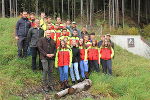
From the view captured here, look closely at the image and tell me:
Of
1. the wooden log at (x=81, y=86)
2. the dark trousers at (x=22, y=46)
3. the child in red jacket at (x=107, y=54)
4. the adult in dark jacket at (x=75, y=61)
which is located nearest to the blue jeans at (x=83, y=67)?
the adult in dark jacket at (x=75, y=61)

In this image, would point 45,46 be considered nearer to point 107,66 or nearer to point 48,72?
point 48,72

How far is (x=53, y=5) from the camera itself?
3644 cm

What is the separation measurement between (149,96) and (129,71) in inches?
129

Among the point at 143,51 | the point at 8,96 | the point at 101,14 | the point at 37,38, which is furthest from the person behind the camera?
the point at 101,14

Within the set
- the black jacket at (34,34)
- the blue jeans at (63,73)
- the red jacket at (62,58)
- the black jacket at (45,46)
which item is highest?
the black jacket at (34,34)

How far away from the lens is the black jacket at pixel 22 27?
1062 centimetres

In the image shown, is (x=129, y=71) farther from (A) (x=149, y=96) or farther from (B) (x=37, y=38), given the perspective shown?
(B) (x=37, y=38)

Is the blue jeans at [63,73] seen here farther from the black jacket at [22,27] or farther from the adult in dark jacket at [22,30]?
the black jacket at [22,27]

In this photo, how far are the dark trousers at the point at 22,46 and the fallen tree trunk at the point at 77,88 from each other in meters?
2.77

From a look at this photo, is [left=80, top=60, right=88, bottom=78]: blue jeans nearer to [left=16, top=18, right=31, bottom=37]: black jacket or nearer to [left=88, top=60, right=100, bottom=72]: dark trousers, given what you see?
[left=88, top=60, right=100, bottom=72]: dark trousers

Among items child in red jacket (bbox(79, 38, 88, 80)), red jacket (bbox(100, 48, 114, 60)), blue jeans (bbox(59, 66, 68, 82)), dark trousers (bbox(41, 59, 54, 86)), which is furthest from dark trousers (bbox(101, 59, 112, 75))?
dark trousers (bbox(41, 59, 54, 86))

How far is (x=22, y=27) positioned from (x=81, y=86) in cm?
325

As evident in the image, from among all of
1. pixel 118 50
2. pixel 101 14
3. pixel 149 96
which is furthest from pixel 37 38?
pixel 101 14

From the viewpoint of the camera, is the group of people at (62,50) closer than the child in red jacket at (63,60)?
Yes
